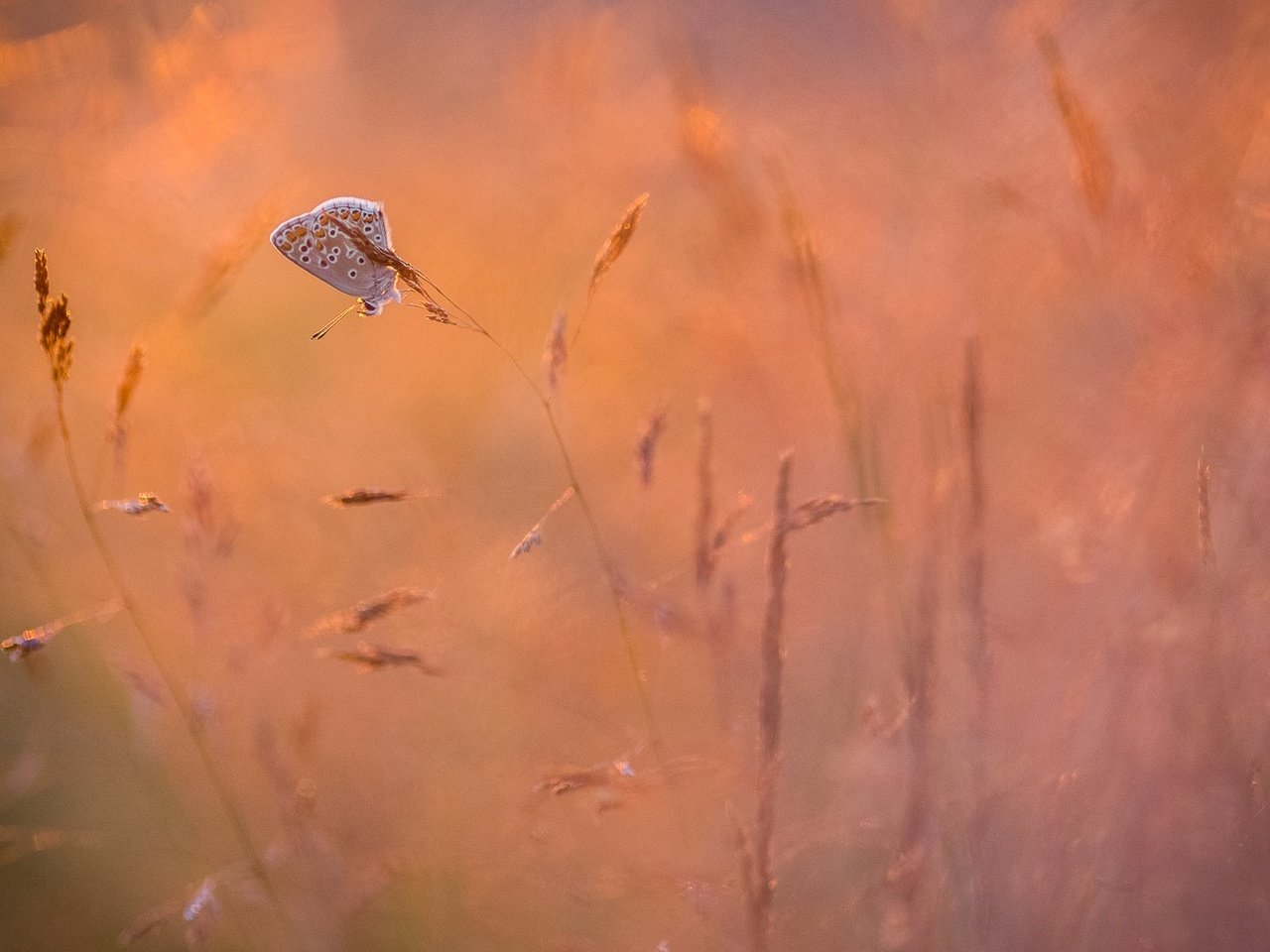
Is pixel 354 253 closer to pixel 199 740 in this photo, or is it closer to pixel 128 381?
pixel 128 381

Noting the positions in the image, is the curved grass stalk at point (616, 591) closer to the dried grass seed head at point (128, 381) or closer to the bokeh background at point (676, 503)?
the bokeh background at point (676, 503)

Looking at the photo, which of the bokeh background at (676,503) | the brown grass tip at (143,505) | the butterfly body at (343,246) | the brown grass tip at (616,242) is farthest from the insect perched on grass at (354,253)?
the bokeh background at (676,503)

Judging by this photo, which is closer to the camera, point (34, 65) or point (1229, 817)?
point (1229, 817)

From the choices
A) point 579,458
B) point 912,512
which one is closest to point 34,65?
point 579,458

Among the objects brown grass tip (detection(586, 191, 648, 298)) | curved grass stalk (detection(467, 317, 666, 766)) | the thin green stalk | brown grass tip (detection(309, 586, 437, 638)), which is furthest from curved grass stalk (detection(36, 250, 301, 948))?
brown grass tip (detection(586, 191, 648, 298))

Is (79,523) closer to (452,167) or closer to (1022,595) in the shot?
(452,167)

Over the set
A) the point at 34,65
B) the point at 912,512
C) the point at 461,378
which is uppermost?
the point at 34,65

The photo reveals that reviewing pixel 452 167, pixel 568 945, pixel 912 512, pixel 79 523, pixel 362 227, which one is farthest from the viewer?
pixel 452 167

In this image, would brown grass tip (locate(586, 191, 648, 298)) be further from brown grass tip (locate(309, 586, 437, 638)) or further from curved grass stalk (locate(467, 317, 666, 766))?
brown grass tip (locate(309, 586, 437, 638))
